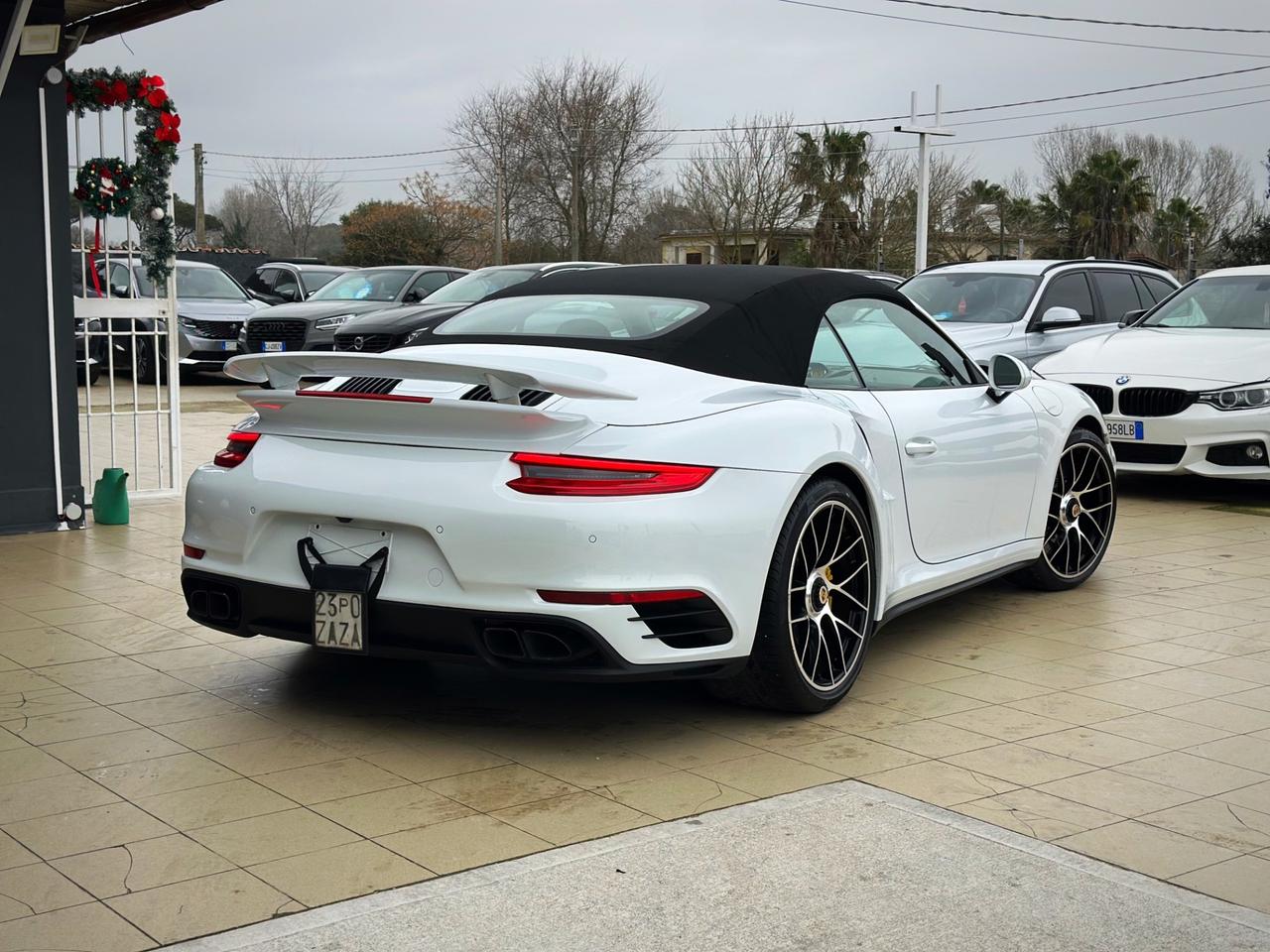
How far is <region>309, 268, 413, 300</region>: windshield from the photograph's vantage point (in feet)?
66.0

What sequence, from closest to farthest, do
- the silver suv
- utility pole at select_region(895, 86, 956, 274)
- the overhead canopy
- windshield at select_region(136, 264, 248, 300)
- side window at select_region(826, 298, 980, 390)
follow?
side window at select_region(826, 298, 980, 390), the overhead canopy, the silver suv, windshield at select_region(136, 264, 248, 300), utility pole at select_region(895, 86, 956, 274)

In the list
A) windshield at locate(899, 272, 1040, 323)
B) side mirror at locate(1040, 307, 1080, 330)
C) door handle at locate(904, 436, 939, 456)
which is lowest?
door handle at locate(904, 436, 939, 456)

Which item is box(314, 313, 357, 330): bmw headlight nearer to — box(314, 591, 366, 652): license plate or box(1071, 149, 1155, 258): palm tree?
box(314, 591, 366, 652): license plate

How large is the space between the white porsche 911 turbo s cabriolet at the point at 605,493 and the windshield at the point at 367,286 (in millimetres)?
14935

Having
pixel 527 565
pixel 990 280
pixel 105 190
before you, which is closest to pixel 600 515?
pixel 527 565

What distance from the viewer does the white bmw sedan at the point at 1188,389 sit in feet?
32.0

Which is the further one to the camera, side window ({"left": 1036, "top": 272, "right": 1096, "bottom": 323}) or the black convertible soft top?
side window ({"left": 1036, "top": 272, "right": 1096, "bottom": 323})

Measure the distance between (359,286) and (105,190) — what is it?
1158 centimetres

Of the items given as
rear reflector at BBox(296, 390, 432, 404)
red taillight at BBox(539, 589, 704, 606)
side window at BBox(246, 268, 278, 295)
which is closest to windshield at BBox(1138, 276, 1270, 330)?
red taillight at BBox(539, 589, 704, 606)

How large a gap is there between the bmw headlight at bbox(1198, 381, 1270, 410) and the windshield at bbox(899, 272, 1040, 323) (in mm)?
2689

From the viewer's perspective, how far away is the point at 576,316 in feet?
17.2

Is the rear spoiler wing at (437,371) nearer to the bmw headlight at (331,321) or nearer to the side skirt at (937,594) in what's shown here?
the side skirt at (937,594)

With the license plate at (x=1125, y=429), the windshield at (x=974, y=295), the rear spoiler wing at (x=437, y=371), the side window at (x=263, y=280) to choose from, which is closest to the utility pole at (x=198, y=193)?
the side window at (x=263, y=280)

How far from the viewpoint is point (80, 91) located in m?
8.62
